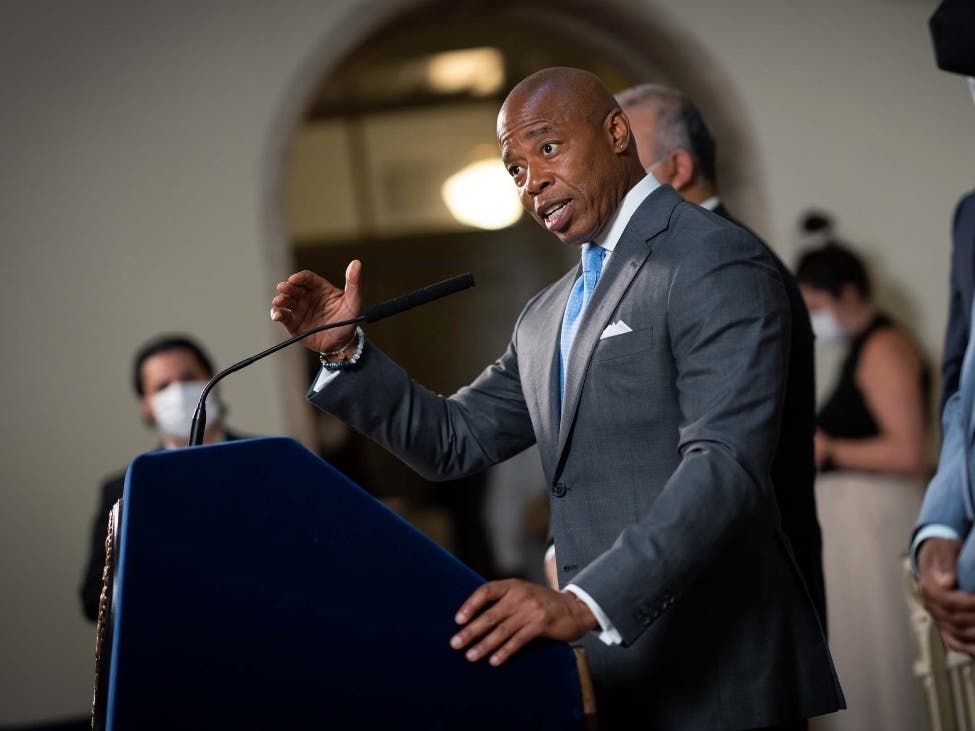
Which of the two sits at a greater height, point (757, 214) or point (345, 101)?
point (345, 101)

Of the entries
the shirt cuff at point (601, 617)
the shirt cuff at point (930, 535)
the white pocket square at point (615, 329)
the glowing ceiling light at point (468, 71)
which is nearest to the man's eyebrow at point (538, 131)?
the white pocket square at point (615, 329)

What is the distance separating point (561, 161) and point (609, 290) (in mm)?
167

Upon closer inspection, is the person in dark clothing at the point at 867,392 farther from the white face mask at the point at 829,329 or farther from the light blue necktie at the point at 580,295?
the light blue necktie at the point at 580,295

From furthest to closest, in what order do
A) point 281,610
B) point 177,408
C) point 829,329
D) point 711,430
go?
1. point 829,329
2. point 177,408
3. point 711,430
4. point 281,610

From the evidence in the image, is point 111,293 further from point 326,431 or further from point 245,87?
point 326,431

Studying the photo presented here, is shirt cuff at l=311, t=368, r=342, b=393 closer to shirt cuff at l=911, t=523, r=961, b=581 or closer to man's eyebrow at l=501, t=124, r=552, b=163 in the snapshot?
man's eyebrow at l=501, t=124, r=552, b=163

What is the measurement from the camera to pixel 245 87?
5.14 m

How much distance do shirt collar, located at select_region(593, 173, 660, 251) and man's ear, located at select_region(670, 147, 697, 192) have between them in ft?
2.84

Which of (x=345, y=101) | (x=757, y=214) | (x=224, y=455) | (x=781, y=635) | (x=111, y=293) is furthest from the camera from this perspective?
(x=345, y=101)

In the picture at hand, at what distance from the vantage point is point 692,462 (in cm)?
137

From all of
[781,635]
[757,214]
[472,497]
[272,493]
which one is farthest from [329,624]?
[472,497]

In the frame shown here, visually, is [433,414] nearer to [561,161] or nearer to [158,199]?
[561,161]

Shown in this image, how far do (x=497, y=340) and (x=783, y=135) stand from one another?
10.8 ft

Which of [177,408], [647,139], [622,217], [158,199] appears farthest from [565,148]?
[158,199]
